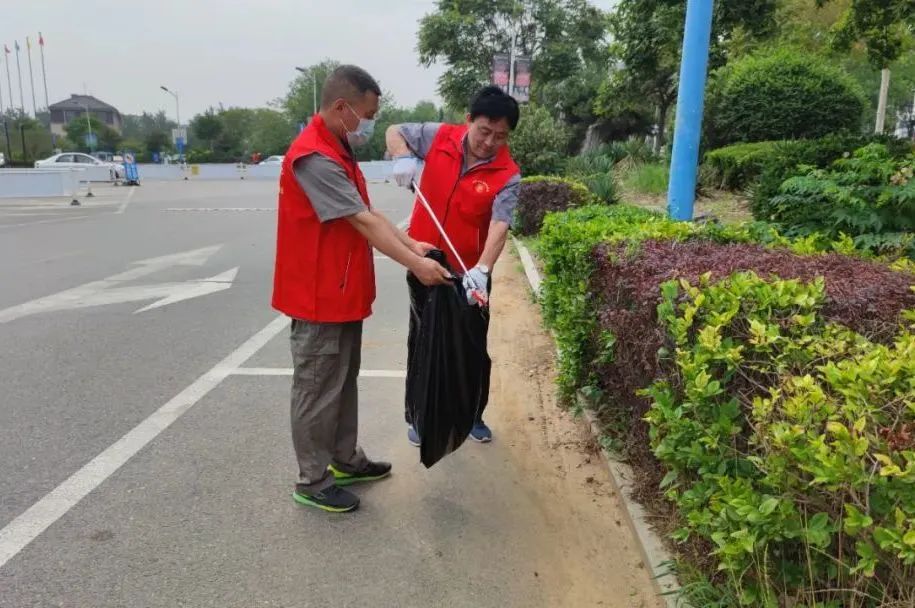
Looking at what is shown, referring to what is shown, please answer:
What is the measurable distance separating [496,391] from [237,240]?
8.38 meters

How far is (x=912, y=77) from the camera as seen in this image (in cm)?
3047

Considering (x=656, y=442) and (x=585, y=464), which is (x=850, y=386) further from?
(x=585, y=464)

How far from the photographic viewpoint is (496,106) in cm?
335

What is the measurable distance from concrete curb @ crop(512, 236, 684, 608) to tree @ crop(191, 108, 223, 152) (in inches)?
2947

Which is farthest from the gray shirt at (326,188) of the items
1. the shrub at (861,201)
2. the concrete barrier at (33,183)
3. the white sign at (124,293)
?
the concrete barrier at (33,183)

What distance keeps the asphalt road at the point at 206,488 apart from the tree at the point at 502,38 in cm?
3242

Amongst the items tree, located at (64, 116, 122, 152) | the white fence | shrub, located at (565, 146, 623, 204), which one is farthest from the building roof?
shrub, located at (565, 146, 623, 204)

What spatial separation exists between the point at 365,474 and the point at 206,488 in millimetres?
789

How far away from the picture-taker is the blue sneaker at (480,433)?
4.04 metres

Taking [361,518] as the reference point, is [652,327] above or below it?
above

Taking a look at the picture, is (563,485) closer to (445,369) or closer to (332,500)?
(445,369)

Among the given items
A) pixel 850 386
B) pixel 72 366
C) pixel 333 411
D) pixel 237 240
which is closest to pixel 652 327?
pixel 850 386

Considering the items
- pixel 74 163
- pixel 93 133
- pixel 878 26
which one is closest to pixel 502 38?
pixel 74 163

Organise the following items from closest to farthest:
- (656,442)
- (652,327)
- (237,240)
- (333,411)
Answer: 1. (656,442)
2. (652,327)
3. (333,411)
4. (237,240)
